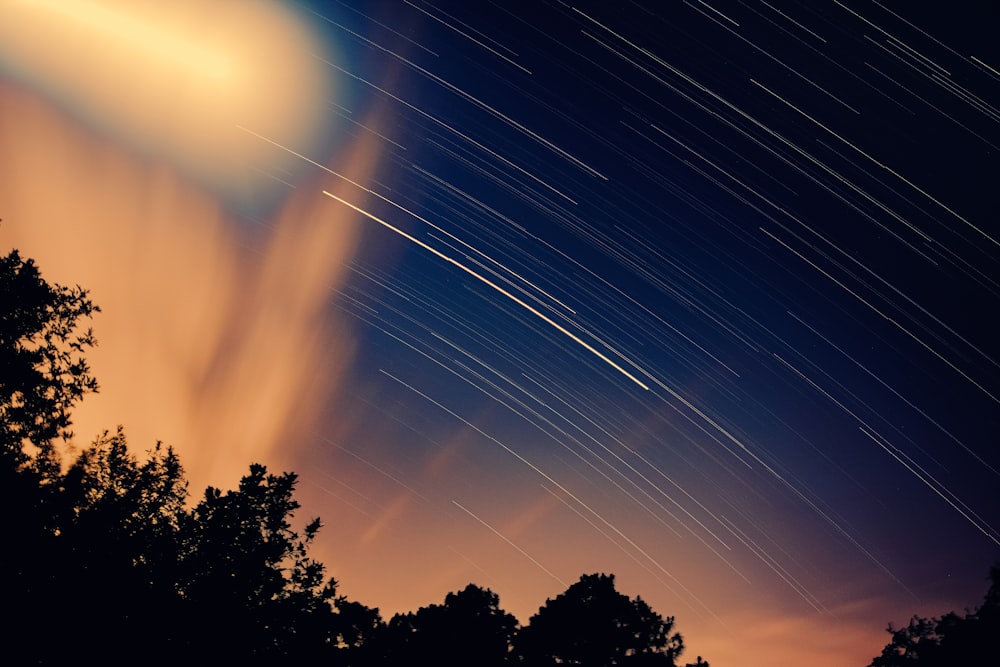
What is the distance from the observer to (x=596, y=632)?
23.1m

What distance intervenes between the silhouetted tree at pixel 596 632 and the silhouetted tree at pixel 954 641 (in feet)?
29.0

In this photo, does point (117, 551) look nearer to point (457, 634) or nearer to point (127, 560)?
point (127, 560)

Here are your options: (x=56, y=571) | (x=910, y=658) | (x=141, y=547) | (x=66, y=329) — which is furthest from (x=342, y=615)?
(x=910, y=658)

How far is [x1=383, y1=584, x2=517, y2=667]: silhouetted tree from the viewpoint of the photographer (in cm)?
2450

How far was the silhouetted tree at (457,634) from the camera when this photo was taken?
80.4 feet

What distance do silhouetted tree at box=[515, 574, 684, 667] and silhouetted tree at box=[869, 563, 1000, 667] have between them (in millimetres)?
8853

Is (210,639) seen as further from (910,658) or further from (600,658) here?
(910,658)

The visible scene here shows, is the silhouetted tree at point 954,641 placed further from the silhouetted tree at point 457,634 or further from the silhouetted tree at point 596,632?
the silhouetted tree at point 457,634

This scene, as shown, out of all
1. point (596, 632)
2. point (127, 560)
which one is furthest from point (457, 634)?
point (127, 560)

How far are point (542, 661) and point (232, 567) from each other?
611 inches

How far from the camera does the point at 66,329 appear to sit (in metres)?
16.6

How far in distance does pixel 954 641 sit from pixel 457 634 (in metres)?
21.1

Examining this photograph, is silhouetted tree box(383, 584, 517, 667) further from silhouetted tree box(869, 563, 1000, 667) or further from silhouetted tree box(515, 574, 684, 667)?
silhouetted tree box(869, 563, 1000, 667)

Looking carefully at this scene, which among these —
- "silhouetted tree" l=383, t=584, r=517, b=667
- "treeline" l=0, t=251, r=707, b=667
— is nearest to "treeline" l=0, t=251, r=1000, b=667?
"treeline" l=0, t=251, r=707, b=667
